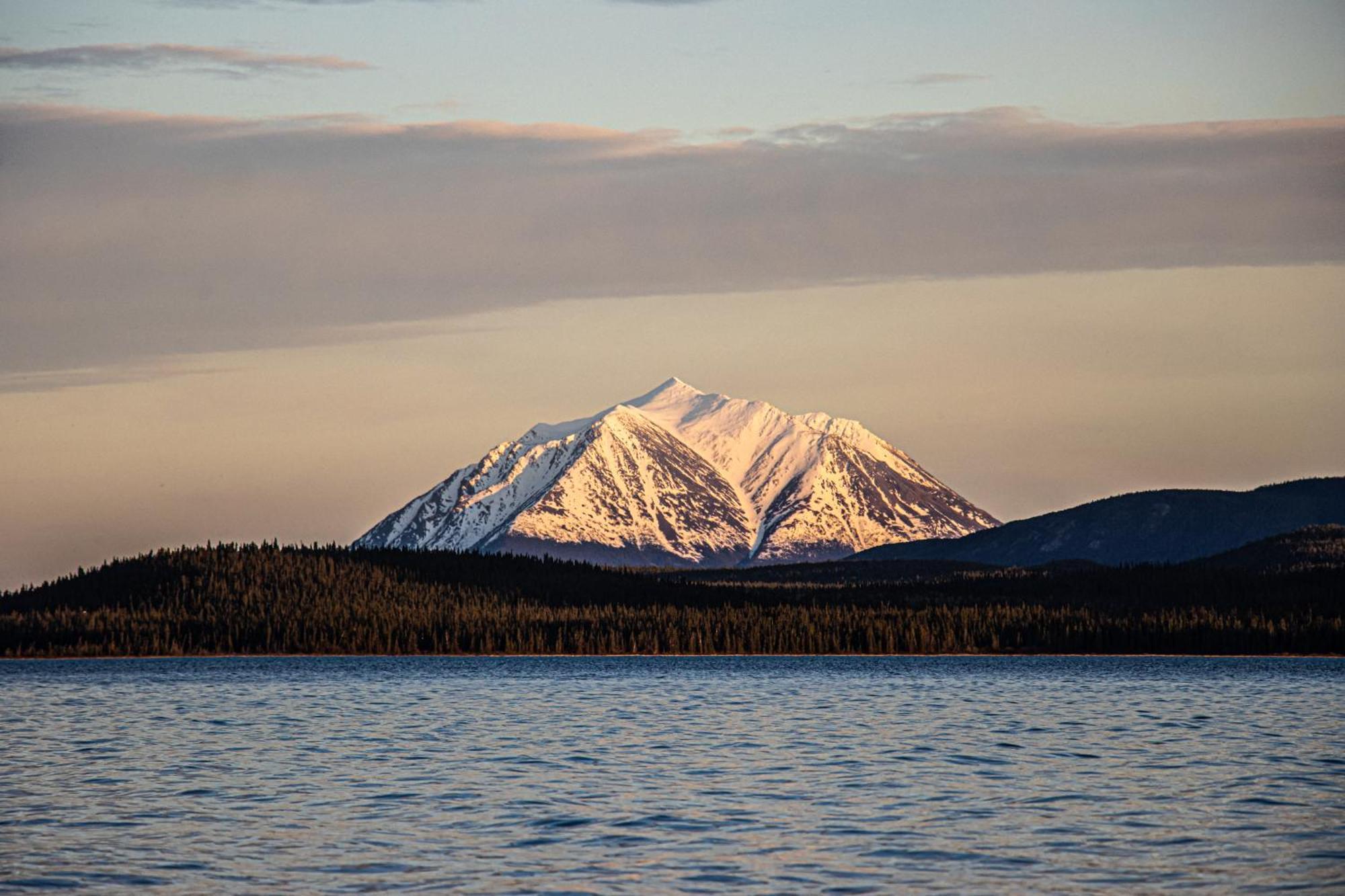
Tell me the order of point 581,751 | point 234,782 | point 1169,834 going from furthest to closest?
point 581,751 < point 234,782 < point 1169,834

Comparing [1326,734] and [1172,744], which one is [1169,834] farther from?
[1326,734]

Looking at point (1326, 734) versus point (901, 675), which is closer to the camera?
point (1326, 734)

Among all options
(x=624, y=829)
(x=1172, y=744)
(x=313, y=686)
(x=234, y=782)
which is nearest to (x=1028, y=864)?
(x=624, y=829)

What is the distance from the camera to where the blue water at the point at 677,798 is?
50906 mm

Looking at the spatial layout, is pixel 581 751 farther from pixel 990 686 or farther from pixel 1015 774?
pixel 990 686

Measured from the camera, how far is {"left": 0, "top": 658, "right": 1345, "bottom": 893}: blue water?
167ft

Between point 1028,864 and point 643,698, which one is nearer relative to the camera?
point 1028,864

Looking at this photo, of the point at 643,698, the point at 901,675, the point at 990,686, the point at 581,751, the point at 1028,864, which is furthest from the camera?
the point at 901,675

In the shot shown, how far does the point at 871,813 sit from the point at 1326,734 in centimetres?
4238

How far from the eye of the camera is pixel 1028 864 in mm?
51875

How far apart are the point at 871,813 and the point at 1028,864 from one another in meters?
11.7

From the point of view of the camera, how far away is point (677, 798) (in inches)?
2665

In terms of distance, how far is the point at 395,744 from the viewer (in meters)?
93.4

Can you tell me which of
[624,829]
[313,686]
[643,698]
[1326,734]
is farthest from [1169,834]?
[313,686]
